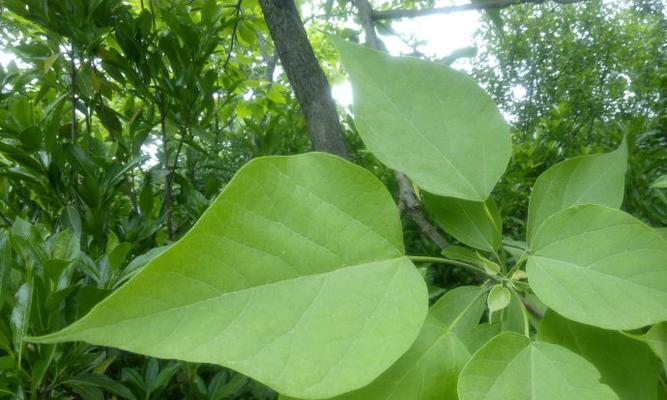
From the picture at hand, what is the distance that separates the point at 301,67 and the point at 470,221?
669 mm

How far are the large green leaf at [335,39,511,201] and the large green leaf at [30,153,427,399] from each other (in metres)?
0.04

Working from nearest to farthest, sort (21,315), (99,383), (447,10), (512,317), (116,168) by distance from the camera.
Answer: (512,317)
(21,315)
(99,383)
(116,168)
(447,10)

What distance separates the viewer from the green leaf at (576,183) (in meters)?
0.39

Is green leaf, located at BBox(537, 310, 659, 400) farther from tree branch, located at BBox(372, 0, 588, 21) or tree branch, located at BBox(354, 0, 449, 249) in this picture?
tree branch, located at BBox(372, 0, 588, 21)

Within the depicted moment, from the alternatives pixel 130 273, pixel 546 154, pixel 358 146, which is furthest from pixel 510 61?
pixel 130 273

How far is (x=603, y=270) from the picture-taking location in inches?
11.6

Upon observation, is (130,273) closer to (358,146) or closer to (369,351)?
(369,351)

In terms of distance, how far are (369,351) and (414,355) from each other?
0.20 ft

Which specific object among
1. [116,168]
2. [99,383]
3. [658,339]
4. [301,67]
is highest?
[301,67]

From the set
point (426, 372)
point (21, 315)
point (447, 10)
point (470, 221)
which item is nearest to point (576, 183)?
point (470, 221)

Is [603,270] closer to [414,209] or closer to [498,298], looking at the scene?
[498,298]

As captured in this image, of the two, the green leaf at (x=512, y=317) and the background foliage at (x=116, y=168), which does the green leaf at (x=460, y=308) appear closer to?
the green leaf at (x=512, y=317)

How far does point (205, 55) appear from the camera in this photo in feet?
3.35

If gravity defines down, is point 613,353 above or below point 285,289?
below
